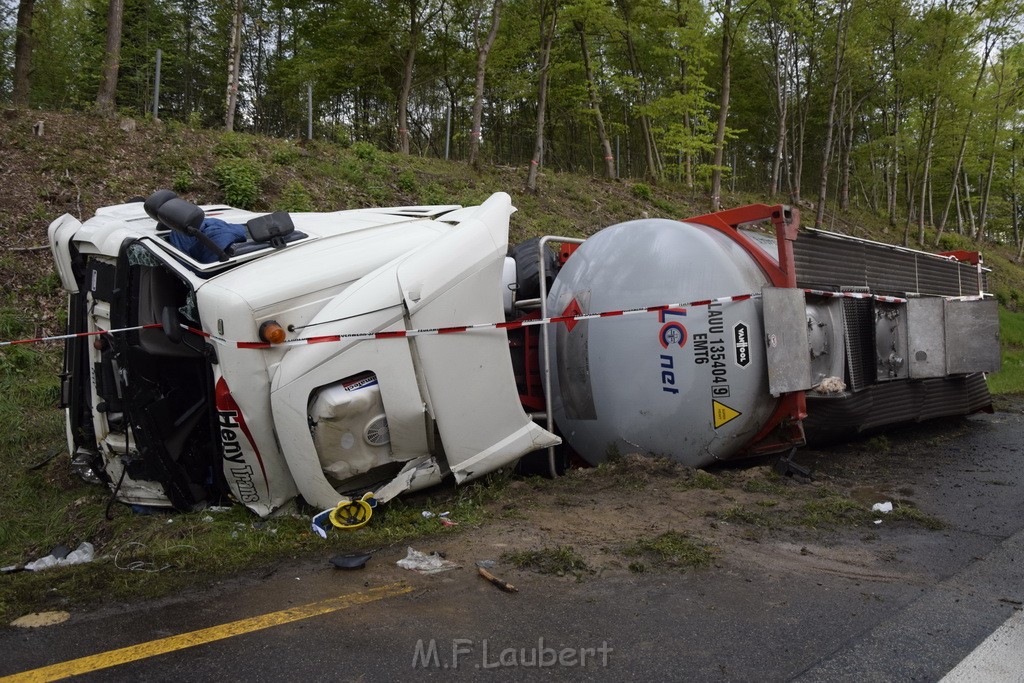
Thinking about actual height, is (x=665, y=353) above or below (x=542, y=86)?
below

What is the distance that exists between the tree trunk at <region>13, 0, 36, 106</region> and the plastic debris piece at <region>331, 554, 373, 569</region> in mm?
13671

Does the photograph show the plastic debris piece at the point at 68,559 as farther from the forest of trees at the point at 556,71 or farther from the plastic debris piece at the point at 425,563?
the forest of trees at the point at 556,71

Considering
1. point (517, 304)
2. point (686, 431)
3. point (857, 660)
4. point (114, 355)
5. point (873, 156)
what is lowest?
point (857, 660)

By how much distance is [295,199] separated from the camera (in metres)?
11.2

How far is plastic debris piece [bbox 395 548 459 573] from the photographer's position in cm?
352

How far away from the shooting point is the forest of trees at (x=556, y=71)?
18.5m

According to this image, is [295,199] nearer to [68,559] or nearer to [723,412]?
[68,559]

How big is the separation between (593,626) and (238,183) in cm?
953

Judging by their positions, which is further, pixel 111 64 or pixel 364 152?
pixel 364 152

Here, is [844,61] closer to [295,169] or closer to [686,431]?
[295,169]

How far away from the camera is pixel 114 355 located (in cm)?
432

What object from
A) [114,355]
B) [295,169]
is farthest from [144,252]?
[295,169]

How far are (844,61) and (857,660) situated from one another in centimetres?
2523

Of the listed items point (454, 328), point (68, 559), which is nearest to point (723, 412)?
point (454, 328)
